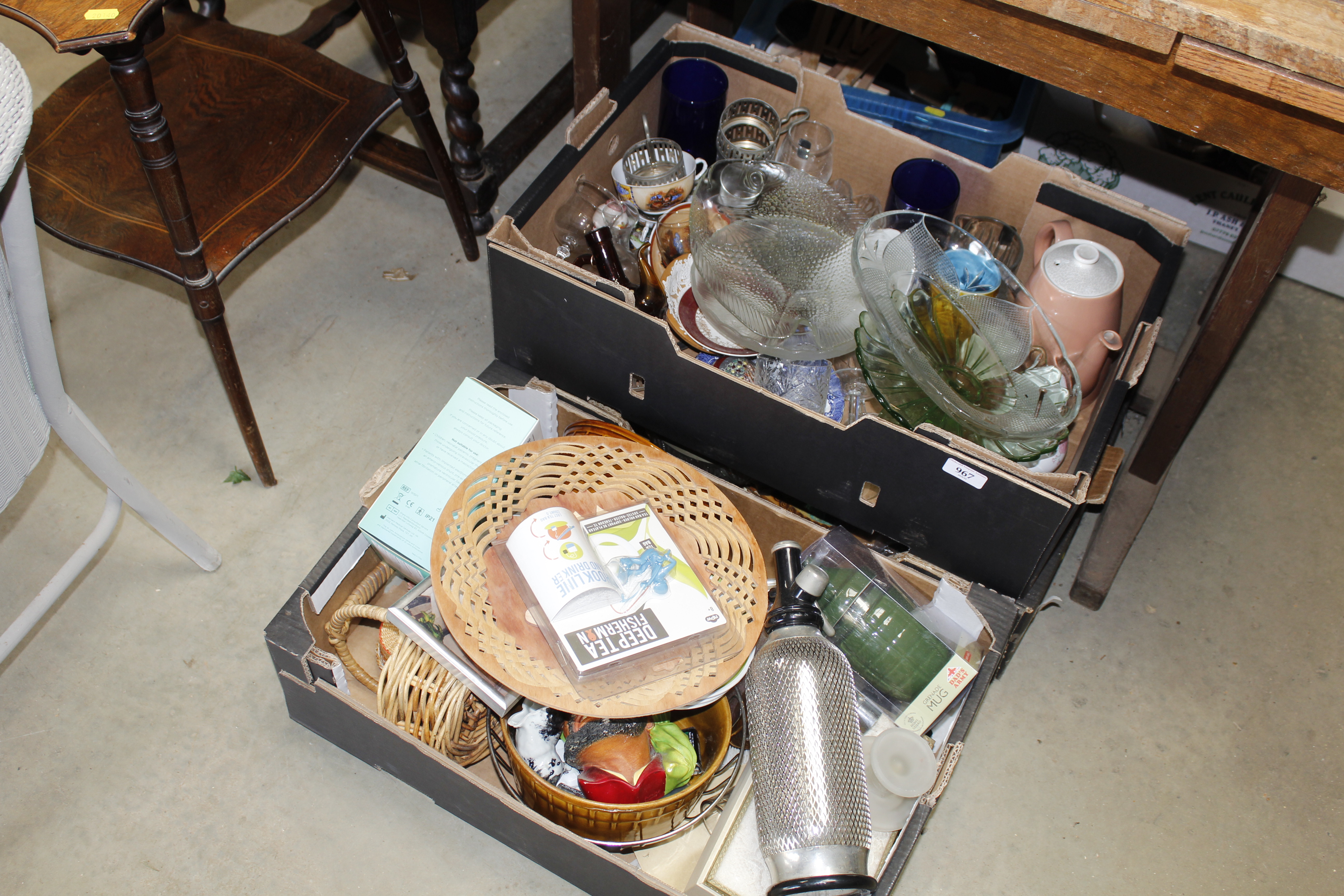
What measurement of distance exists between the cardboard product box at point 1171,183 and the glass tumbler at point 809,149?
482 mm

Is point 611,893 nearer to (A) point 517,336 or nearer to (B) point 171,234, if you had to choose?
(A) point 517,336

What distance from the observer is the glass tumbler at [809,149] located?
1.49m

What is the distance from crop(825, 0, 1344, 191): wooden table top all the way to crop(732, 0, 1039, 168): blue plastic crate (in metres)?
0.53

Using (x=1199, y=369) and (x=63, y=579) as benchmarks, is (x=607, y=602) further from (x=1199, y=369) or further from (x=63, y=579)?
(x=1199, y=369)

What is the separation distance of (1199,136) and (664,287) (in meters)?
0.64

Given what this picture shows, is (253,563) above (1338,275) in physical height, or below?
below

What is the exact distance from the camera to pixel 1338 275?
1.78 m

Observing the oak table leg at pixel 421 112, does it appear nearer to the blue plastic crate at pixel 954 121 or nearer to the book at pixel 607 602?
the blue plastic crate at pixel 954 121

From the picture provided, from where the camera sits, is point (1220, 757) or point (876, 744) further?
point (1220, 757)

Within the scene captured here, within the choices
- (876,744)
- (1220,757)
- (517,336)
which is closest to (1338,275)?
(1220,757)

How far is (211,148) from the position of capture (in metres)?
1.40

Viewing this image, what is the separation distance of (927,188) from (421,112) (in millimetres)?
745

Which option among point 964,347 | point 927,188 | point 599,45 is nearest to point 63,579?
point 599,45

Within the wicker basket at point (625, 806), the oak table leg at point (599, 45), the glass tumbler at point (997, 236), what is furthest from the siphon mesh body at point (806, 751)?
the oak table leg at point (599, 45)
